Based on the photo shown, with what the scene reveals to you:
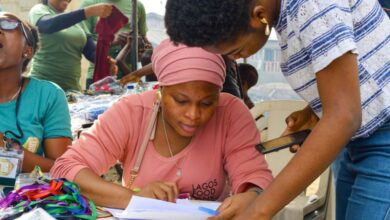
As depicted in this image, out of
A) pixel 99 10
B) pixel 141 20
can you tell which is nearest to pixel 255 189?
pixel 99 10

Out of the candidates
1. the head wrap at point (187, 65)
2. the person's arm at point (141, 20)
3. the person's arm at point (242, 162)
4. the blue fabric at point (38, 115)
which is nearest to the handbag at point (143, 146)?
the head wrap at point (187, 65)

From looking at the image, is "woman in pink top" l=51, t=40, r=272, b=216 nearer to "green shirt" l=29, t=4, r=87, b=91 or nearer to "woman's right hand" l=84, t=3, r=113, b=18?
"green shirt" l=29, t=4, r=87, b=91

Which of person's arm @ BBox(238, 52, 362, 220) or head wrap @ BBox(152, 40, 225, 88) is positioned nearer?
person's arm @ BBox(238, 52, 362, 220)

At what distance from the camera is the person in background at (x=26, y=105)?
2045 mm

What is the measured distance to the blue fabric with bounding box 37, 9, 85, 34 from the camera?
4.05m

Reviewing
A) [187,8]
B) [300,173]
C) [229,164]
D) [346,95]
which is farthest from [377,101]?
[229,164]

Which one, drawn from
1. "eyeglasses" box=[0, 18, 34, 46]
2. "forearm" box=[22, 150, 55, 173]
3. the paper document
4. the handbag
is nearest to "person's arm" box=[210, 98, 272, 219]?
the paper document

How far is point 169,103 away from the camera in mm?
1748

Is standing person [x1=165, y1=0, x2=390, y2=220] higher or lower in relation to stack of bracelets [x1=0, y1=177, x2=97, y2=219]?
higher

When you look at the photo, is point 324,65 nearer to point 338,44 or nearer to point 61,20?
point 338,44

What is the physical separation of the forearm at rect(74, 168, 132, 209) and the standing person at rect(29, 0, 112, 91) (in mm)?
2676

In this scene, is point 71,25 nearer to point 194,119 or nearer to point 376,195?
point 194,119

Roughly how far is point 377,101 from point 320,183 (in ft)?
3.99

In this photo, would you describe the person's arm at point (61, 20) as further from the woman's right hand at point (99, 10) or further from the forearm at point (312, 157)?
the forearm at point (312, 157)
